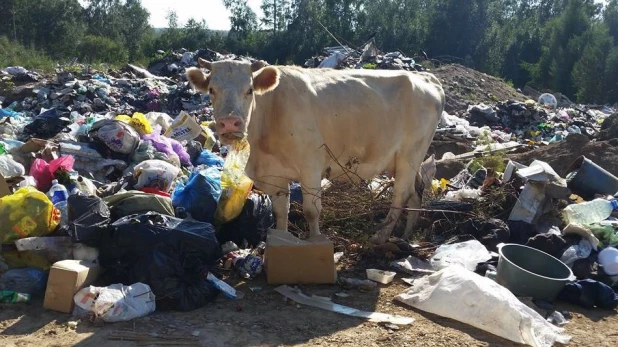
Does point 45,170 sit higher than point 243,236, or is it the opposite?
point 45,170

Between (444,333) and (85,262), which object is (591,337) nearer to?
(444,333)

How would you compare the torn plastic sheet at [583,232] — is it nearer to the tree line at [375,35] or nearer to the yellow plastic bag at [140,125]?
the yellow plastic bag at [140,125]

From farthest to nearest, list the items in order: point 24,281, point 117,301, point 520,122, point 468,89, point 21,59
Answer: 1. point 21,59
2. point 468,89
3. point 520,122
4. point 24,281
5. point 117,301

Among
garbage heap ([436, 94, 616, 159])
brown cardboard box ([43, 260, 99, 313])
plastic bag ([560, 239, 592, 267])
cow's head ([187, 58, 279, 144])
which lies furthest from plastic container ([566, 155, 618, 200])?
brown cardboard box ([43, 260, 99, 313])

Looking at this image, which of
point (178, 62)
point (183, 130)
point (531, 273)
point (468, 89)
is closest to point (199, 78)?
point (531, 273)

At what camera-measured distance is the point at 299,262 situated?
4.38 m

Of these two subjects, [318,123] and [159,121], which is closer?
[318,123]

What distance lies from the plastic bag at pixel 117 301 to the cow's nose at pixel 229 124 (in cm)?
116

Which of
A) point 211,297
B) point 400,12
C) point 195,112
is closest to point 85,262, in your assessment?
point 211,297

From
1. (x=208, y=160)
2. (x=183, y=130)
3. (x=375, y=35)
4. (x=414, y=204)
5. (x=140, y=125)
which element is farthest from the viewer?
(x=375, y=35)

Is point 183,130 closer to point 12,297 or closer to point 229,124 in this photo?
point 229,124

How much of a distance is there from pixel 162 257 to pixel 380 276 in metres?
1.70

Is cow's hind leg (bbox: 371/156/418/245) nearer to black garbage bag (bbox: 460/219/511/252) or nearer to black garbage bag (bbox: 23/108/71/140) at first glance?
black garbage bag (bbox: 460/219/511/252)

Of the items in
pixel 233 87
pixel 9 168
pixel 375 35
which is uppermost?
pixel 375 35
